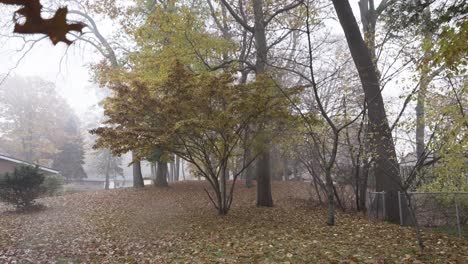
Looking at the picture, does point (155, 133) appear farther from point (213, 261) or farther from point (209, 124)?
point (213, 261)

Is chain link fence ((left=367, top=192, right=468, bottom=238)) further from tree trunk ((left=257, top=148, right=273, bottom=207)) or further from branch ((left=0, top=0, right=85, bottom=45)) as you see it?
branch ((left=0, top=0, right=85, bottom=45))

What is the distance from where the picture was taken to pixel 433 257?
4867 mm

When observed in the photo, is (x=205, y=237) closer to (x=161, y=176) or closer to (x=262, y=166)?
(x=262, y=166)

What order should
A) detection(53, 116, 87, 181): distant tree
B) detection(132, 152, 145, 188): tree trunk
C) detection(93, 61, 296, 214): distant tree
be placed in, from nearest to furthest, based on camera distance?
detection(93, 61, 296, 214): distant tree < detection(132, 152, 145, 188): tree trunk < detection(53, 116, 87, 181): distant tree

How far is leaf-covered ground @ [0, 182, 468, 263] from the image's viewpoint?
5.39 metres

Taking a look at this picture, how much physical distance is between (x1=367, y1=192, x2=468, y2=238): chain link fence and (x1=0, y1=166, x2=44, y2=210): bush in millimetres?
11230

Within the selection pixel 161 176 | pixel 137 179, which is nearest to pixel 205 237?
pixel 161 176

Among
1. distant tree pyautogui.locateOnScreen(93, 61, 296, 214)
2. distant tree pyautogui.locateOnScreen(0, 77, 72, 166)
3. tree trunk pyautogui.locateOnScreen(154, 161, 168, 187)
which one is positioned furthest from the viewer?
distant tree pyautogui.locateOnScreen(0, 77, 72, 166)

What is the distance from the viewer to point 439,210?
313 inches

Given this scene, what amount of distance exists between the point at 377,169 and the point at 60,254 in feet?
25.4

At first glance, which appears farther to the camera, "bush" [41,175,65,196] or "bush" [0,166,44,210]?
"bush" [41,175,65,196]

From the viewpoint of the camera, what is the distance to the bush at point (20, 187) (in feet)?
38.6

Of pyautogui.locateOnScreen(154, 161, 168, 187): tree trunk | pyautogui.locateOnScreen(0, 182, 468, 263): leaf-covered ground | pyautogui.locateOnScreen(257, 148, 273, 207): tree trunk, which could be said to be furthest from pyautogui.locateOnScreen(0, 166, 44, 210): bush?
pyautogui.locateOnScreen(257, 148, 273, 207): tree trunk

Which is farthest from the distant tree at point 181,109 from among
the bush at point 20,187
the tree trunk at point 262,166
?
the bush at point 20,187
